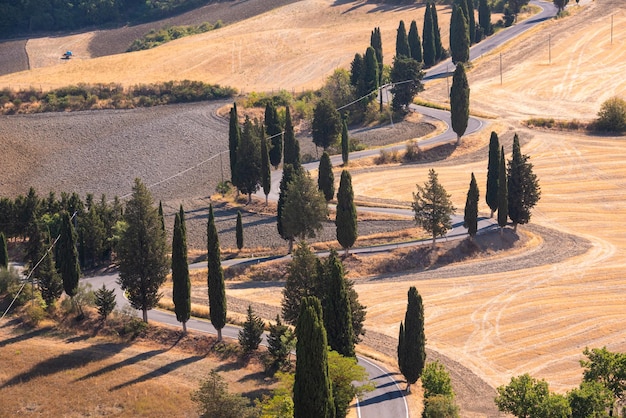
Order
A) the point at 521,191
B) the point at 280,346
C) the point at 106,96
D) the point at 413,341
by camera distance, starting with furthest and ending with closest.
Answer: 1. the point at 106,96
2. the point at 521,191
3. the point at 280,346
4. the point at 413,341

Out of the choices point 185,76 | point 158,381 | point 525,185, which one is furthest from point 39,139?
point 158,381

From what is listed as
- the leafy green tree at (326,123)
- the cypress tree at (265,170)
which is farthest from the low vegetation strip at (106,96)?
the cypress tree at (265,170)

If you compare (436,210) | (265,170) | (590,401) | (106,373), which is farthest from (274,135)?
(590,401)

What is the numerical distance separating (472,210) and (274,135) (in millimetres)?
33711

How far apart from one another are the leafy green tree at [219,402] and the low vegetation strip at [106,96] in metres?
98.0

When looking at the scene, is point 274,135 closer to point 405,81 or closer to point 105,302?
point 405,81

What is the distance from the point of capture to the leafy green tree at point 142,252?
241 feet

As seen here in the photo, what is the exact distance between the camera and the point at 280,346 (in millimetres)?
67062

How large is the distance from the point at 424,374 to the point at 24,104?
334 ft

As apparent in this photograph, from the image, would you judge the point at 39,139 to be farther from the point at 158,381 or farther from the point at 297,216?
the point at 158,381

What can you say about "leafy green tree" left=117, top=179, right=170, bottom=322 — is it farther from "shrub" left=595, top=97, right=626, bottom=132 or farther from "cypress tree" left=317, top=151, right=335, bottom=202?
"shrub" left=595, top=97, right=626, bottom=132

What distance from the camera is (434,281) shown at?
90938 mm

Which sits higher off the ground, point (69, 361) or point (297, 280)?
point (297, 280)

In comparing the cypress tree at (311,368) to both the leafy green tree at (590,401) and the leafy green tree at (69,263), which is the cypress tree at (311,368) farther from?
the leafy green tree at (69,263)
